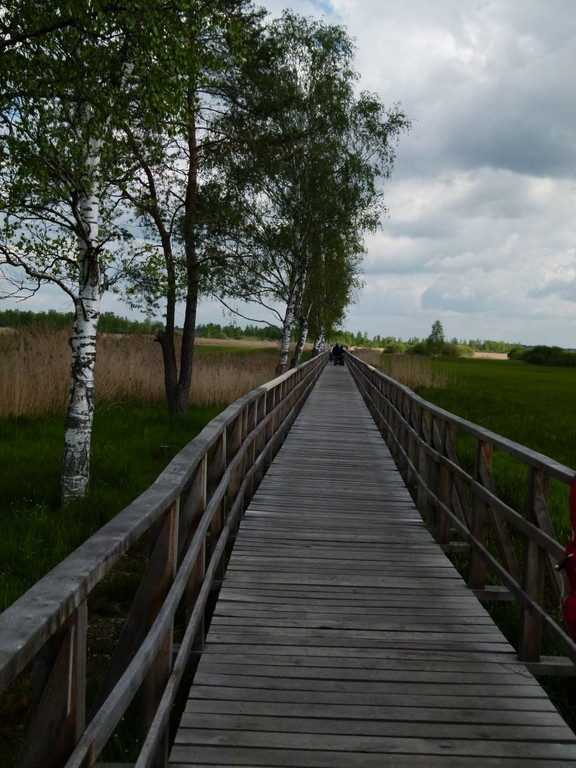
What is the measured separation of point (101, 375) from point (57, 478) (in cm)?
593

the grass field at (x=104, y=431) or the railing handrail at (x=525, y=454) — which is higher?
the railing handrail at (x=525, y=454)

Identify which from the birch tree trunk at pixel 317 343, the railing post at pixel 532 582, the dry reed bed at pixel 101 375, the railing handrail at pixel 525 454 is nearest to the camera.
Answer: the railing handrail at pixel 525 454

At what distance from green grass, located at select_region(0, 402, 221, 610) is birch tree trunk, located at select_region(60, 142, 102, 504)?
30 cm

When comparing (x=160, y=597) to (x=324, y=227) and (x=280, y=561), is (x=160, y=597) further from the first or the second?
(x=324, y=227)

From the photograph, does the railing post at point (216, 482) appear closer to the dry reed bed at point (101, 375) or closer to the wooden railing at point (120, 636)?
the wooden railing at point (120, 636)

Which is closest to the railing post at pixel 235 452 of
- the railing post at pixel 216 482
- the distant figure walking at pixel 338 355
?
the railing post at pixel 216 482

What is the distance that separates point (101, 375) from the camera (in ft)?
46.6

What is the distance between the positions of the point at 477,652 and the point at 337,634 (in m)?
0.82

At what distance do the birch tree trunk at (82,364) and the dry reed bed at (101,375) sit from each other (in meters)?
4.25

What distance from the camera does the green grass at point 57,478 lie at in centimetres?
600

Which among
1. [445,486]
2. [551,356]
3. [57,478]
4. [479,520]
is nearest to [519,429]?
[445,486]

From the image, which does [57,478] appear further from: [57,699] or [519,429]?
[519,429]

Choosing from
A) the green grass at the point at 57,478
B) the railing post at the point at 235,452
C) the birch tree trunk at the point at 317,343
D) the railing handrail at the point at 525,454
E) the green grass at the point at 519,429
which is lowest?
the green grass at the point at 57,478

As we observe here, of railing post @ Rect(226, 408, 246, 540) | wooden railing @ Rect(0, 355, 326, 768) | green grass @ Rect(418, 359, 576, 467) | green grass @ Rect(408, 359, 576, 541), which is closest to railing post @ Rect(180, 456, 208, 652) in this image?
wooden railing @ Rect(0, 355, 326, 768)
